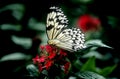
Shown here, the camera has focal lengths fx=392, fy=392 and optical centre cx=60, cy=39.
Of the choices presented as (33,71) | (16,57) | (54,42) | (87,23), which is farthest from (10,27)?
(54,42)

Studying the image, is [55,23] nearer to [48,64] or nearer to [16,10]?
[48,64]

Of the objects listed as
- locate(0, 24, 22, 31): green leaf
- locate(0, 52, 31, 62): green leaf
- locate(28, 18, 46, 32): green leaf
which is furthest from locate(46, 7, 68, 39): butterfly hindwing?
locate(28, 18, 46, 32): green leaf

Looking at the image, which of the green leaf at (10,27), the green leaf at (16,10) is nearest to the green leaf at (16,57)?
the green leaf at (10,27)

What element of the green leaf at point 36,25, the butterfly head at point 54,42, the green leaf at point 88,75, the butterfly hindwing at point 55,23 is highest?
the butterfly hindwing at point 55,23

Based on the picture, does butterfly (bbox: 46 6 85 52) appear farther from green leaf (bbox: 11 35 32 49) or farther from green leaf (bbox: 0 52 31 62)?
green leaf (bbox: 11 35 32 49)

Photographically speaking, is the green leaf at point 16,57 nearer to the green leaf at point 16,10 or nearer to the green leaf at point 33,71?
the green leaf at point 16,10

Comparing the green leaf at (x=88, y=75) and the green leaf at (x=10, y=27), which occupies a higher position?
the green leaf at (x=10, y=27)

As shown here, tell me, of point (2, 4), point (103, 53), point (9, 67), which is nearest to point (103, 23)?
point (103, 53)
